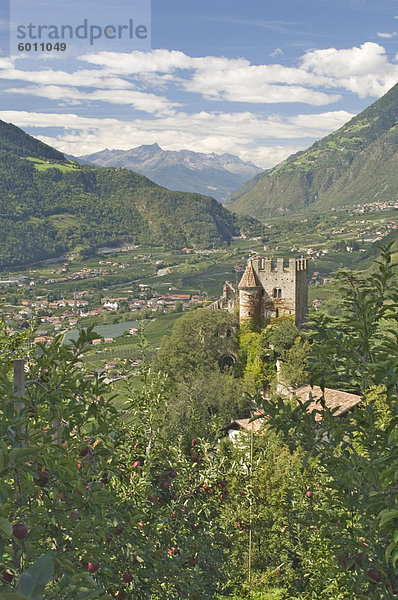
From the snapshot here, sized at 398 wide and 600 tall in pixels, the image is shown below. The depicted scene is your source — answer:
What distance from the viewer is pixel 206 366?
27688 millimetres

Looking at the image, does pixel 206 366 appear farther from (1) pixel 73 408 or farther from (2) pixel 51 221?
(2) pixel 51 221

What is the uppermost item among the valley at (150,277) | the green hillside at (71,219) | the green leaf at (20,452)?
the green hillside at (71,219)

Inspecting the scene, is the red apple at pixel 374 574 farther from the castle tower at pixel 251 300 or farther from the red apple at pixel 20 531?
the castle tower at pixel 251 300

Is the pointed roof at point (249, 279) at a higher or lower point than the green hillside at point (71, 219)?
lower

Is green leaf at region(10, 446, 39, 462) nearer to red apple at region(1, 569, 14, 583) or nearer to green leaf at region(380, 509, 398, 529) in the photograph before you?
red apple at region(1, 569, 14, 583)

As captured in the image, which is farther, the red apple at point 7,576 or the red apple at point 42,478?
the red apple at point 42,478

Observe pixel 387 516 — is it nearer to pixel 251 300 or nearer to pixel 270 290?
pixel 251 300

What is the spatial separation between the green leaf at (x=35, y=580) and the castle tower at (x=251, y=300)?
94.4 feet

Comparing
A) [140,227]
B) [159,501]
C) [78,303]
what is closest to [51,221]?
[140,227]

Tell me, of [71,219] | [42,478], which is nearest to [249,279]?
[42,478]

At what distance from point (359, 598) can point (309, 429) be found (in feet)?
4.16

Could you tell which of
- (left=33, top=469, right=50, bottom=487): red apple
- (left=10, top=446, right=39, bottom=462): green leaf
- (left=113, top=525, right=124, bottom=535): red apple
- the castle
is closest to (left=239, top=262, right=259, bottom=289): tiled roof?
the castle

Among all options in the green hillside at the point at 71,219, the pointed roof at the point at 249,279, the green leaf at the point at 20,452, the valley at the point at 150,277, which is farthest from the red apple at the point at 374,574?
the green hillside at the point at 71,219

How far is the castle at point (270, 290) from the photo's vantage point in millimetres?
29969
